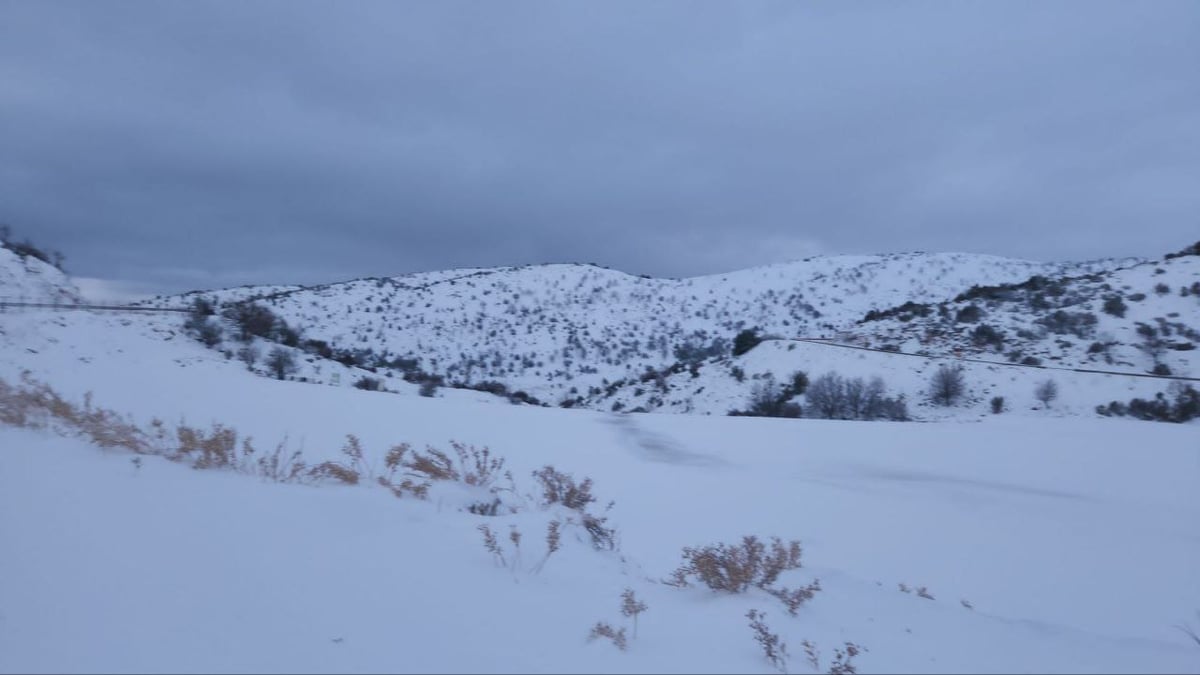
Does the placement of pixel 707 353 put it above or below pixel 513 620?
above

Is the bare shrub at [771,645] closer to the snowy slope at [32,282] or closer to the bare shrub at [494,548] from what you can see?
the bare shrub at [494,548]

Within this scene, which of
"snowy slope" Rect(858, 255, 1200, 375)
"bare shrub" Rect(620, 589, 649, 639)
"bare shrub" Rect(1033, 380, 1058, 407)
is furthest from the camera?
"snowy slope" Rect(858, 255, 1200, 375)

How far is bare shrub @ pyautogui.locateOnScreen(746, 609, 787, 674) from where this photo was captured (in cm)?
260

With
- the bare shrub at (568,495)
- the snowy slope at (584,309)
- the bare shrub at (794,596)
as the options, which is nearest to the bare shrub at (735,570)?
the bare shrub at (794,596)

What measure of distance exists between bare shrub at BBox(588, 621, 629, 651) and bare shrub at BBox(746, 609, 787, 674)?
59 centimetres

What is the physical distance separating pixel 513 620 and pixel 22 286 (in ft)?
60.4

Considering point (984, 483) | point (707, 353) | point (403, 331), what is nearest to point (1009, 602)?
point (984, 483)

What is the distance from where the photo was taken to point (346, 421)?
912 centimetres

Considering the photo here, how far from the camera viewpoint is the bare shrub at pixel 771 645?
2.60m

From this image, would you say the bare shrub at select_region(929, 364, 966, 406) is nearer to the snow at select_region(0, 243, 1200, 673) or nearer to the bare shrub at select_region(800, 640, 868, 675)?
the snow at select_region(0, 243, 1200, 673)

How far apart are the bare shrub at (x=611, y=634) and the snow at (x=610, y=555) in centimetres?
6

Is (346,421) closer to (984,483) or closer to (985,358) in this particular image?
(984,483)

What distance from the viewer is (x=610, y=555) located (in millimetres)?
4070

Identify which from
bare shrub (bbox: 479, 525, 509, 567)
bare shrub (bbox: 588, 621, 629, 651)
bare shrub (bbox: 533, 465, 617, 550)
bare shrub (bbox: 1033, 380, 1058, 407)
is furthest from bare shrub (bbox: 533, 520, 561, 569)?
bare shrub (bbox: 1033, 380, 1058, 407)
